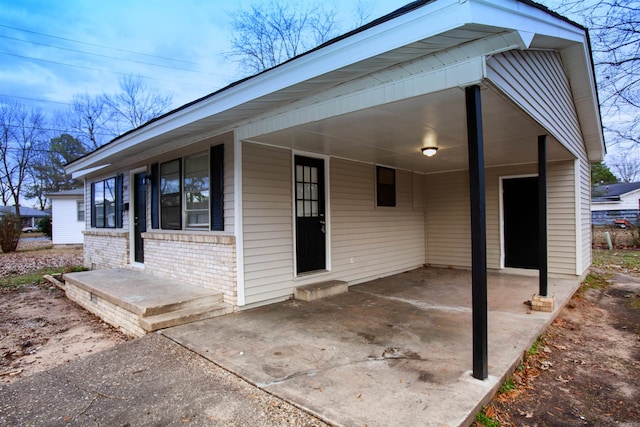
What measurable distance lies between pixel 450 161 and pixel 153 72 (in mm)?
20959

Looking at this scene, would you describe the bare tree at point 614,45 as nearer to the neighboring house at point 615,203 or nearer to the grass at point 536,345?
the grass at point 536,345

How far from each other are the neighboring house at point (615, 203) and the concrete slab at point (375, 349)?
2170 cm

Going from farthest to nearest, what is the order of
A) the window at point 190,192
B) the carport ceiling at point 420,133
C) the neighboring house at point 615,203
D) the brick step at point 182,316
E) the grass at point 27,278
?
the neighboring house at point 615,203, the grass at point 27,278, the window at point 190,192, the brick step at point 182,316, the carport ceiling at point 420,133

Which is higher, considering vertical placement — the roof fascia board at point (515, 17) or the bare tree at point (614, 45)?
the bare tree at point (614, 45)

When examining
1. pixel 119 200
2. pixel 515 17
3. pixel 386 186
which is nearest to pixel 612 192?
pixel 386 186

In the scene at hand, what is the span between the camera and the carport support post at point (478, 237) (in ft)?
8.09

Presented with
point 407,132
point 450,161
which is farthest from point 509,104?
point 450,161

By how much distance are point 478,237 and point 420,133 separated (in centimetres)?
206

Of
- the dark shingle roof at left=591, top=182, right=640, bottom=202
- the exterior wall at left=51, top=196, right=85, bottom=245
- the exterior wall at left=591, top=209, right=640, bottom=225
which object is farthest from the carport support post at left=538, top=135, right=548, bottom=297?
the dark shingle roof at left=591, top=182, right=640, bottom=202

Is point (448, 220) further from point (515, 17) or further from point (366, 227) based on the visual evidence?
point (515, 17)

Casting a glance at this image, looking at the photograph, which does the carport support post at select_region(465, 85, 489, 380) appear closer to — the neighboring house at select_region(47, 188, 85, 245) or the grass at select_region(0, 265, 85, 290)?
the grass at select_region(0, 265, 85, 290)

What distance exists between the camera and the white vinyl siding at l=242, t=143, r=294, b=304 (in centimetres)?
457

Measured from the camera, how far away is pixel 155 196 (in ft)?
20.3

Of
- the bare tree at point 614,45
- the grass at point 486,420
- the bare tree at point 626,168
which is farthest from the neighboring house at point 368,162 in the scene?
the bare tree at point 626,168
